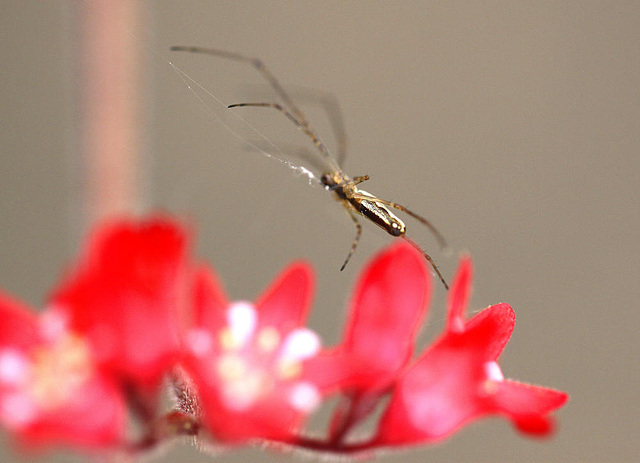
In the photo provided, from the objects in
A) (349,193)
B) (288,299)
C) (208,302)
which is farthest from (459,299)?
(349,193)

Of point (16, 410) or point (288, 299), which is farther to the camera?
point (288, 299)

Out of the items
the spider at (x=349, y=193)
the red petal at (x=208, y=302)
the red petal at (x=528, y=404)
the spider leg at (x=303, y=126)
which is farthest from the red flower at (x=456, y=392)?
the spider leg at (x=303, y=126)

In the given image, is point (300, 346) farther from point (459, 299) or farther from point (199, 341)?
point (459, 299)

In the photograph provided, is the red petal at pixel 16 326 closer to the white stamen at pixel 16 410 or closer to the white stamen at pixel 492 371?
the white stamen at pixel 16 410

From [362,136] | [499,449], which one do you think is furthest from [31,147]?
[499,449]

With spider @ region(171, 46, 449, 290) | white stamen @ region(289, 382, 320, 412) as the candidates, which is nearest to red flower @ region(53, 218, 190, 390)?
white stamen @ region(289, 382, 320, 412)

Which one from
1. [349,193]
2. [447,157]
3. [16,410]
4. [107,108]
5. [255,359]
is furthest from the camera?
[447,157]

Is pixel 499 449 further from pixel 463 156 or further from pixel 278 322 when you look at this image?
pixel 278 322
